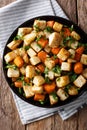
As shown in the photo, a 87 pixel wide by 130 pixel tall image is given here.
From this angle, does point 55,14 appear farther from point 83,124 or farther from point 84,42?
point 83,124

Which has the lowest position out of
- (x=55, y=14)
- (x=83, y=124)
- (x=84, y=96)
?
(x=83, y=124)

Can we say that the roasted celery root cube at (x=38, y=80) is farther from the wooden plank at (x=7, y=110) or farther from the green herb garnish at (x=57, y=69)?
the wooden plank at (x=7, y=110)

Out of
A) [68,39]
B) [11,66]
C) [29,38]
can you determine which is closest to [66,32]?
[68,39]

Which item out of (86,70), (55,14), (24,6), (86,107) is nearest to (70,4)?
(55,14)

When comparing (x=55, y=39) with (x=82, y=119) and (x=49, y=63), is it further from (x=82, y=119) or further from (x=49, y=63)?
(x=82, y=119)

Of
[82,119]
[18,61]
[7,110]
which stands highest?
[18,61]

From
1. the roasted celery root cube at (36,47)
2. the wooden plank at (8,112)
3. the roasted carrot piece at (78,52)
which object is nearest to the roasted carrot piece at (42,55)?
the roasted celery root cube at (36,47)
